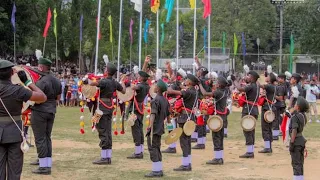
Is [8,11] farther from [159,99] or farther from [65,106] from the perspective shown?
[159,99]

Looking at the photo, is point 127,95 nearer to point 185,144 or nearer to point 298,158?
point 185,144

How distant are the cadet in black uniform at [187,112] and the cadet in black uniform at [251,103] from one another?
2.37m

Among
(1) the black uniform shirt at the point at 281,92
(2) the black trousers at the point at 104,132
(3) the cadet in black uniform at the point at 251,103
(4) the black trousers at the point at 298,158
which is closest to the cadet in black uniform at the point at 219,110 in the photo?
(3) the cadet in black uniform at the point at 251,103

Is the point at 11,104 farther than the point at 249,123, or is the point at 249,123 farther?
the point at 249,123

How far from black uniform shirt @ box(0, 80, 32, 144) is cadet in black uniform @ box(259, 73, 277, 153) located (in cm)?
870

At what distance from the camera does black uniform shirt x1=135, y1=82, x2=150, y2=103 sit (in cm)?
1375

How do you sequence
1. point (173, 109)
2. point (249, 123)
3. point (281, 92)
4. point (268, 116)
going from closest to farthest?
point (173, 109)
point (249, 123)
point (268, 116)
point (281, 92)

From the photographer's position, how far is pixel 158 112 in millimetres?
11430

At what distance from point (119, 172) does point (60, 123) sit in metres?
10.6

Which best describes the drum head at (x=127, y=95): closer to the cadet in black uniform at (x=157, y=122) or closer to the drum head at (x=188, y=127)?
the drum head at (x=188, y=127)

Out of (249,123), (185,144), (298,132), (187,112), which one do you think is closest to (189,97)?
(187,112)

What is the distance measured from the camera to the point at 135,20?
175 ft

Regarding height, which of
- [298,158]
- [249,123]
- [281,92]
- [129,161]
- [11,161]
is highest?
[281,92]

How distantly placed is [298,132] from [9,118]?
516 centimetres
